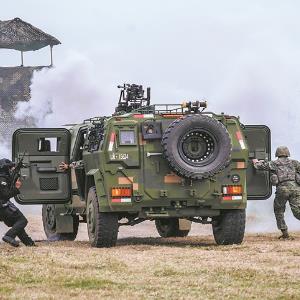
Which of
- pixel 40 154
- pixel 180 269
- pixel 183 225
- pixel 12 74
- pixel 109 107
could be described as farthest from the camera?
pixel 12 74

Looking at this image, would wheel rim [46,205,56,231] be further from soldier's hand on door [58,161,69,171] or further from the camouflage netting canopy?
the camouflage netting canopy

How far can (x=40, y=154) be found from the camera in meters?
17.3

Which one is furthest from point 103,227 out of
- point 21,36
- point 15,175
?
point 21,36

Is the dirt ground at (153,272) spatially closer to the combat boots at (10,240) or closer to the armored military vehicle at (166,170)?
the combat boots at (10,240)

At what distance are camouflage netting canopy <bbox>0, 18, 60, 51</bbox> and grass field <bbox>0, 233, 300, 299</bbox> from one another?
119 ft

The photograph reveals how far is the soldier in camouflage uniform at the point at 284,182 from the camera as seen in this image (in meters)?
17.4

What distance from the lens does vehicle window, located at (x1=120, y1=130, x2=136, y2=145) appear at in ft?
51.5

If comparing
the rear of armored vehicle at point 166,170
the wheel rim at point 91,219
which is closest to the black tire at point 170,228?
the rear of armored vehicle at point 166,170

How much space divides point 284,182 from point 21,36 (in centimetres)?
3591

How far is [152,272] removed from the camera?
11.8m

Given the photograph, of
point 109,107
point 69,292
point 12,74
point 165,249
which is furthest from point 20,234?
point 12,74

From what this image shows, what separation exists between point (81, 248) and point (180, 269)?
13.5ft

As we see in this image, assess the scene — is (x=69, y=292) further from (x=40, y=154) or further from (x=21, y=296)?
(x=40, y=154)

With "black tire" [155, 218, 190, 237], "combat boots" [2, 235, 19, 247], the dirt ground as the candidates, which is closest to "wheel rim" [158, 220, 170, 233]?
"black tire" [155, 218, 190, 237]
